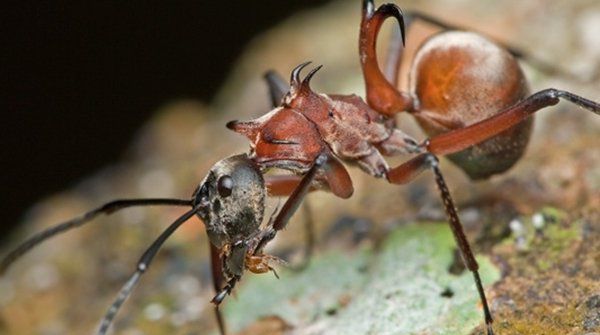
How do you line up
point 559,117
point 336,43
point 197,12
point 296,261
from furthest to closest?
point 197,12
point 336,43
point 559,117
point 296,261

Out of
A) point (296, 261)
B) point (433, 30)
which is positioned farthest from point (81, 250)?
point (433, 30)

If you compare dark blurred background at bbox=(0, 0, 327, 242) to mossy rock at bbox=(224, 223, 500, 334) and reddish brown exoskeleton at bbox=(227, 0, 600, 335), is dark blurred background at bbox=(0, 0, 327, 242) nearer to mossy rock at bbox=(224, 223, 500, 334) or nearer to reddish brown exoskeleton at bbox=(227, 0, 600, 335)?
mossy rock at bbox=(224, 223, 500, 334)

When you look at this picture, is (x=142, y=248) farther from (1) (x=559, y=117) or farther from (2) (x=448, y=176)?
(1) (x=559, y=117)

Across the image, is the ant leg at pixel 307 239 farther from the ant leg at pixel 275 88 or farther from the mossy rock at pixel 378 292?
the ant leg at pixel 275 88

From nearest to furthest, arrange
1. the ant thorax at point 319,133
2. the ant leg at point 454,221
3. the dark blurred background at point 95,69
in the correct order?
the ant leg at point 454,221 < the ant thorax at point 319,133 < the dark blurred background at point 95,69

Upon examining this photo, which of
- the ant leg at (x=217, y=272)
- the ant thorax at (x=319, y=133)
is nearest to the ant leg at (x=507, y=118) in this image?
the ant thorax at (x=319, y=133)

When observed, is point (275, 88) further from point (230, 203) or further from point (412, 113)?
point (230, 203)

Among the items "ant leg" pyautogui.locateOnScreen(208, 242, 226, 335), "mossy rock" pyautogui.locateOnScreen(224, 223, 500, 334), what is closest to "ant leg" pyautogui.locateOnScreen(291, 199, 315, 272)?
"mossy rock" pyautogui.locateOnScreen(224, 223, 500, 334)
